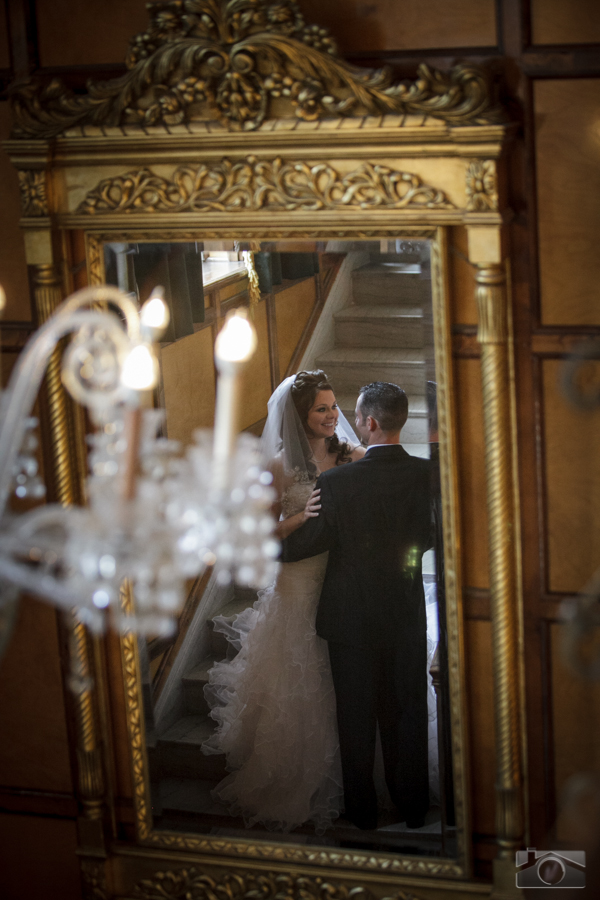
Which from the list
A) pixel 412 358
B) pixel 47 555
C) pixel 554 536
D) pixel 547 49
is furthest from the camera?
pixel 412 358


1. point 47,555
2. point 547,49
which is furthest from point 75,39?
point 47,555

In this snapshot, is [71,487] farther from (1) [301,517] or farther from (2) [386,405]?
(2) [386,405]

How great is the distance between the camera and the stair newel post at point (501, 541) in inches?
99.7

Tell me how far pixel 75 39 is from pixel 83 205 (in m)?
0.44

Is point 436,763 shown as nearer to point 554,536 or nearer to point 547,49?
point 554,536

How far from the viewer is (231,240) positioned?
A: 9.34 feet

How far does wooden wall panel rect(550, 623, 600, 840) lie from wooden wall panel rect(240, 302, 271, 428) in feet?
4.20

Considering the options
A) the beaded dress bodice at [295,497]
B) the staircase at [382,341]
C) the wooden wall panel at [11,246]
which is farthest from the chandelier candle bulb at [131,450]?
the beaded dress bodice at [295,497]

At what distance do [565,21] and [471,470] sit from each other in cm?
112

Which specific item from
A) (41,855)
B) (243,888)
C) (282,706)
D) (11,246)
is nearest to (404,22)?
(11,246)

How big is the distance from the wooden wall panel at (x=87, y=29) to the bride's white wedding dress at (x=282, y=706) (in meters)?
1.49

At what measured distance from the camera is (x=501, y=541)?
2.65 metres

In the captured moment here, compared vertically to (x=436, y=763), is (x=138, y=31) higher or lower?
higher

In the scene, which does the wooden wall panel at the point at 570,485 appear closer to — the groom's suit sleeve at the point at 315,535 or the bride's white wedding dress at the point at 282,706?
the groom's suit sleeve at the point at 315,535
